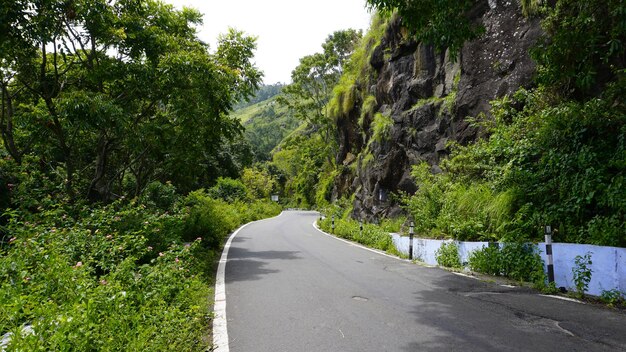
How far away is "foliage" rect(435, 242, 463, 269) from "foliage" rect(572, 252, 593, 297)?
9.93ft

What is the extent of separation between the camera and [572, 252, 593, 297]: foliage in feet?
21.0

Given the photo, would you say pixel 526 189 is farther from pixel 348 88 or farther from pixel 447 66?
pixel 348 88

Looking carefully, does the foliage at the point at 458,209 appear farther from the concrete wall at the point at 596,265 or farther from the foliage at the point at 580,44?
the foliage at the point at 580,44

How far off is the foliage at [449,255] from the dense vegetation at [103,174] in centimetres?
581

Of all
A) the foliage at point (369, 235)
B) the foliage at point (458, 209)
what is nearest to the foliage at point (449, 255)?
the foliage at point (458, 209)

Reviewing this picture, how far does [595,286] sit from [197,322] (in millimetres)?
6209

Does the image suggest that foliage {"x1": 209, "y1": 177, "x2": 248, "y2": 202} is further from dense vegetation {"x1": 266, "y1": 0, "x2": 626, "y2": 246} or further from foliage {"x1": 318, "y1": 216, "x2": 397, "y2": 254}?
dense vegetation {"x1": 266, "y1": 0, "x2": 626, "y2": 246}

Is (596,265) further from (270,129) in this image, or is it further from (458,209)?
(270,129)

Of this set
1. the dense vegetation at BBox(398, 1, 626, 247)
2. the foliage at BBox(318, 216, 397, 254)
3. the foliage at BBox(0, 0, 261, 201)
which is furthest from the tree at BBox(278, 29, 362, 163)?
the dense vegetation at BBox(398, 1, 626, 247)

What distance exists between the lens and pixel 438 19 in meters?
7.48

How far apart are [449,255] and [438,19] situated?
220 inches

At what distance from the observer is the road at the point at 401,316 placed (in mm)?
4477

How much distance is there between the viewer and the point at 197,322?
5031 mm

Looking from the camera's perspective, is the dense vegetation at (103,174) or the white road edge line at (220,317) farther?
the white road edge line at (220,317)
